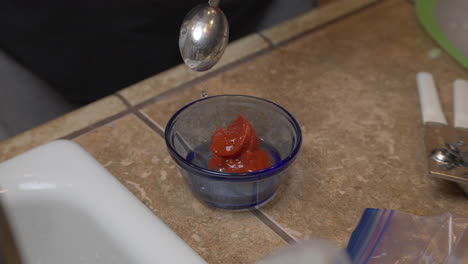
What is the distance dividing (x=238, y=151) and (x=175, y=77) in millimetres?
230

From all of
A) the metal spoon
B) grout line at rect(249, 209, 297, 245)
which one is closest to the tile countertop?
grout line at rect(249, 209, 297, 245)

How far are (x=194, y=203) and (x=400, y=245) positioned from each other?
196 millimetres

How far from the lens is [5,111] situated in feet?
3.24

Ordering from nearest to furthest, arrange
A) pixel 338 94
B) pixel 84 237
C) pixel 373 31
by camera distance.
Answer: pixel 84 237 < pixel 338 94 < pixel 373 31

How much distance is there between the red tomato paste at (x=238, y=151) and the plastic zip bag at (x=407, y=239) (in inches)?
4.3

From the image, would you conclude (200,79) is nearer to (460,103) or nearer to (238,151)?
(238,151)

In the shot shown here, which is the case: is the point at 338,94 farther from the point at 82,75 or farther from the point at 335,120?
the point at 82,75

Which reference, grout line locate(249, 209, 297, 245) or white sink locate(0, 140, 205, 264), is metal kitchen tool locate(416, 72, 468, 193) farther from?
white sink locate(0, 140, 205, 264)

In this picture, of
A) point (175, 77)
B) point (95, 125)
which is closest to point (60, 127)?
point (95, 125)

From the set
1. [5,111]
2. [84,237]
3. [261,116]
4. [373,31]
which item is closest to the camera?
[84,237]

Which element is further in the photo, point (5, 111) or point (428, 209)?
point (5, 111)

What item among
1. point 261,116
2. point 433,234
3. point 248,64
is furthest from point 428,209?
point 248,64

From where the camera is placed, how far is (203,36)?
0.48m

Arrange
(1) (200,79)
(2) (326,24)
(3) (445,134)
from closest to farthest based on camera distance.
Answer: (3) (445,134)
(1) (200,79)
(2) (326,24)
